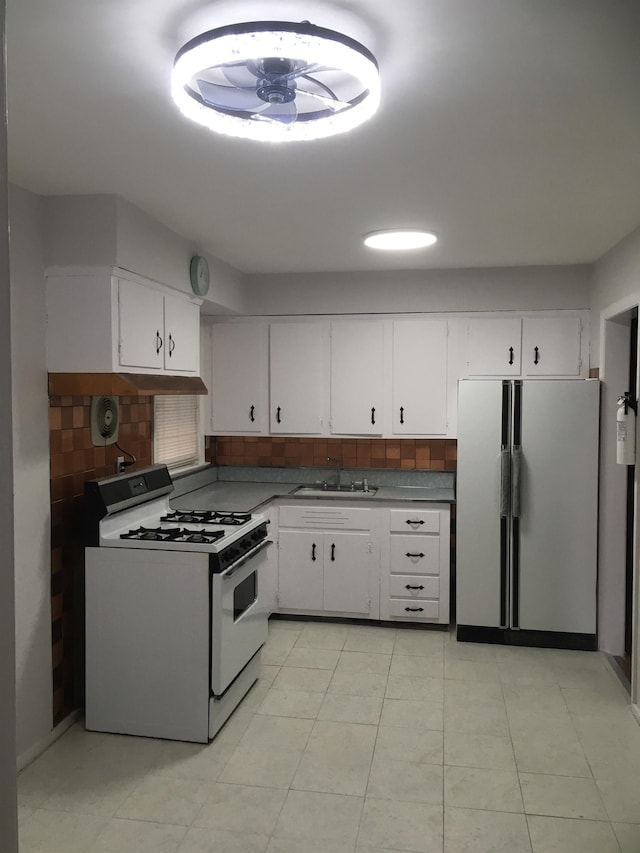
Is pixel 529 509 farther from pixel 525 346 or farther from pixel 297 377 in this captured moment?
pixel 297 377

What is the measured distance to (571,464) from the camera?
4.39 meters

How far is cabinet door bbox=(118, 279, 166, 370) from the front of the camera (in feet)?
10.7

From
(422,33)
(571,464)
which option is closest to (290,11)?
(422,33)

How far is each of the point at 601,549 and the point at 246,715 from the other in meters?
2.43

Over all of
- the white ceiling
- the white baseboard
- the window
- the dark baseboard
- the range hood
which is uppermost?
the white ceiling

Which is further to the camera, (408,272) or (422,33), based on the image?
(408,272)

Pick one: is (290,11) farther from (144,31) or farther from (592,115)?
(592,115)

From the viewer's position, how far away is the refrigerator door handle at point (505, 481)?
4430 millimetres

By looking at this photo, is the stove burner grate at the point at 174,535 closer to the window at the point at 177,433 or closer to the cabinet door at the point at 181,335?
the cabinet door at the point at 181,335

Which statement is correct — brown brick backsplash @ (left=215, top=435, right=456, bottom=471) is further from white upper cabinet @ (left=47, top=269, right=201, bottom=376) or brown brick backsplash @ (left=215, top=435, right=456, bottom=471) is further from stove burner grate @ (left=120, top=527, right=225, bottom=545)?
white upper cabinet @ (left=47, top=269, right=201, bottom=376)

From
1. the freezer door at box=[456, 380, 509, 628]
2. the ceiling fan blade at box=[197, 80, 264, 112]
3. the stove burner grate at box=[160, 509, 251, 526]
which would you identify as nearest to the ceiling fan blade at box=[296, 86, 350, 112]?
the ceiling fan blade at box=[197, 80, 264, 112]

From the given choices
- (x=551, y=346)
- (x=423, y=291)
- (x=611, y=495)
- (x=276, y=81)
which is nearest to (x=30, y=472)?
(x=276, y=81)

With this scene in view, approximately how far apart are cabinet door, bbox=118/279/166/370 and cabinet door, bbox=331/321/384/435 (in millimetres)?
1800

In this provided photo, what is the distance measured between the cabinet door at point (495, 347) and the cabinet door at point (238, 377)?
5.19 ft
